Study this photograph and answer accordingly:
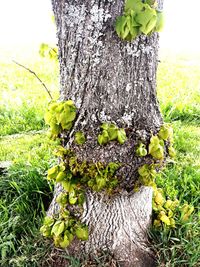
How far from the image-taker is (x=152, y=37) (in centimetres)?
206

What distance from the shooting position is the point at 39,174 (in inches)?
119

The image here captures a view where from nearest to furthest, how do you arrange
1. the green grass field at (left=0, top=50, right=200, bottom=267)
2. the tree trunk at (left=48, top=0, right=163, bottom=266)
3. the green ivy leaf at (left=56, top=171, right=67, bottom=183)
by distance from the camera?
the tree trunk at (left=48, top=0, right=163, bottom=266)
the green ivy leaf at (left=56, top=171, right=67, bottom=183)
the green grass field at (left=0, top=50, right=200, bottom=267)

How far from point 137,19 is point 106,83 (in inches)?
14.3

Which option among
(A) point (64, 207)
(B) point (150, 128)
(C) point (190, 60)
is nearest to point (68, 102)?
(B) point (150, 128)

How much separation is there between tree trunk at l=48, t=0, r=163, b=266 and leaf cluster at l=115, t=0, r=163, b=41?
7 centimetres

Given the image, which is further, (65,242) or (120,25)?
(65,242)

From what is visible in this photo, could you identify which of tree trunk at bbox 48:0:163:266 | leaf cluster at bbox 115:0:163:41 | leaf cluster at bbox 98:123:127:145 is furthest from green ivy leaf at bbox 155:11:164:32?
leaf cluster at bbox 98:123:127:145

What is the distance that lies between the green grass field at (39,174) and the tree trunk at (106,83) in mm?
400

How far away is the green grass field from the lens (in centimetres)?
253

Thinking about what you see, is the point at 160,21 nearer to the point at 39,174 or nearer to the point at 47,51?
the point at 47,51

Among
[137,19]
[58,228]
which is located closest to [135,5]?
[137,19]

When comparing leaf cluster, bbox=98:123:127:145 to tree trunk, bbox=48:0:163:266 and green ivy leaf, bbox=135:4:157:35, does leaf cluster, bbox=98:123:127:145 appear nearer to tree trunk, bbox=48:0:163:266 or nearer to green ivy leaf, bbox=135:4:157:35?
tree trunk, bbox=48:0:163:266

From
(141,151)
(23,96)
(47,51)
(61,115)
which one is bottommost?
(23,96)

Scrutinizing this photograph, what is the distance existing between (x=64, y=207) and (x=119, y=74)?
870 millimetres
